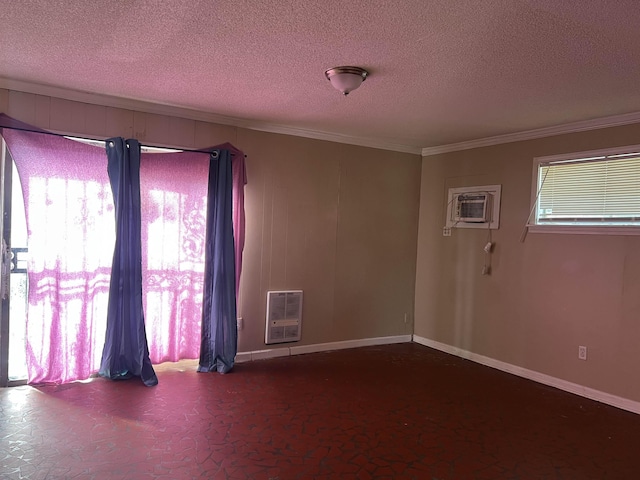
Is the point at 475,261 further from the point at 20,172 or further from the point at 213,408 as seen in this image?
the point at 20,172

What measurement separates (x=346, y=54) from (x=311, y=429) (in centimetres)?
240

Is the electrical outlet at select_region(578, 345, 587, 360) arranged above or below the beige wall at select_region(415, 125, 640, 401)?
below

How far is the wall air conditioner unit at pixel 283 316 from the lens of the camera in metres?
4.72

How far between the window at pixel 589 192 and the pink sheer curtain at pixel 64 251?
152 inches

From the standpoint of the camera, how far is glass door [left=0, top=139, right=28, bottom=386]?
3549 mm

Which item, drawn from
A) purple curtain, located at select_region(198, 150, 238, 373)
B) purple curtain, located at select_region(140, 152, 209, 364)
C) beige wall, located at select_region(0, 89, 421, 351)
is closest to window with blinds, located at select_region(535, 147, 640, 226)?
beige wall, located at select_region(0, 89, 421, 351)

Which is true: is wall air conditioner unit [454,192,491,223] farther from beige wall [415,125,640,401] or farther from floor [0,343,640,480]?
floor [0,343,640,480]

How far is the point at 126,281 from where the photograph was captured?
12.6 ft

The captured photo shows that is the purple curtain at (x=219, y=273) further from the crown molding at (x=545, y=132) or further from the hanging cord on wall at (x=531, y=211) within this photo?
the hanging cord on wall at (x=531, y=211)

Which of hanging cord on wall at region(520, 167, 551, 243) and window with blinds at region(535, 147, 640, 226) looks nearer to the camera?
window with blinds at region(535, 147, 640, 226)

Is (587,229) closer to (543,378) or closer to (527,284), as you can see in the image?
(527,284)

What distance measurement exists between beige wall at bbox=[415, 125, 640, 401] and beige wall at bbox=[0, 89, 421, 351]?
0.35 m

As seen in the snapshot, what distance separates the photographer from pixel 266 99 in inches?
145

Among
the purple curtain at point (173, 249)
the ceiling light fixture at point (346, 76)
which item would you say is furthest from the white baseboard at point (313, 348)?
the ceiling light fixture at point (346, 76)
